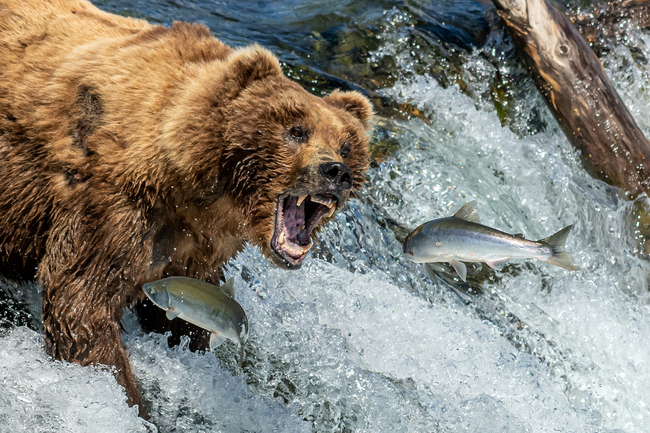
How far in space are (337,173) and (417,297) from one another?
7.19 ft

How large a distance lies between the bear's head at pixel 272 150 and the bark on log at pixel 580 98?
3818 millimetres

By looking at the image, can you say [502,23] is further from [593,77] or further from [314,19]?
[314,19]

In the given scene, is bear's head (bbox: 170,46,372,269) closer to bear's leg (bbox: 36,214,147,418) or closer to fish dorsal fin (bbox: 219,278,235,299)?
fish dorsal fin (bbox: 219,278,235,299)

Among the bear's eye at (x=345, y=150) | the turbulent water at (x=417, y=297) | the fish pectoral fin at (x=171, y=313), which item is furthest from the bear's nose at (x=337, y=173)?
the turbulent water at (x=417, y=297)

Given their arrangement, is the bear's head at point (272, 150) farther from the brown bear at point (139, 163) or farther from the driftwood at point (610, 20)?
the driftwood at point (610, 20)

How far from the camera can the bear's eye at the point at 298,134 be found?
3.29m

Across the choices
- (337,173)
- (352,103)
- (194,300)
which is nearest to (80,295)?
(194,300)

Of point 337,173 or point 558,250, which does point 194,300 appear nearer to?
point 337,173

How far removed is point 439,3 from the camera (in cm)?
798

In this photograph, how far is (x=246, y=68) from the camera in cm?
331

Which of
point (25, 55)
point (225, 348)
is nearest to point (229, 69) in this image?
point (25, 55)

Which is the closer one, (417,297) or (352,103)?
(352,103)

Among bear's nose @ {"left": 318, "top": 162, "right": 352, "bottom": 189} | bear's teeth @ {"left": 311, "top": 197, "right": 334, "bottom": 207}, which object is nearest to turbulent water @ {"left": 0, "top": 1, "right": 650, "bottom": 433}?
bear's teeth @ {"left": 311, "top": 197, "right": 334, "bottom": 207}

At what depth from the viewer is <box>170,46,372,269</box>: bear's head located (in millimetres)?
3230
